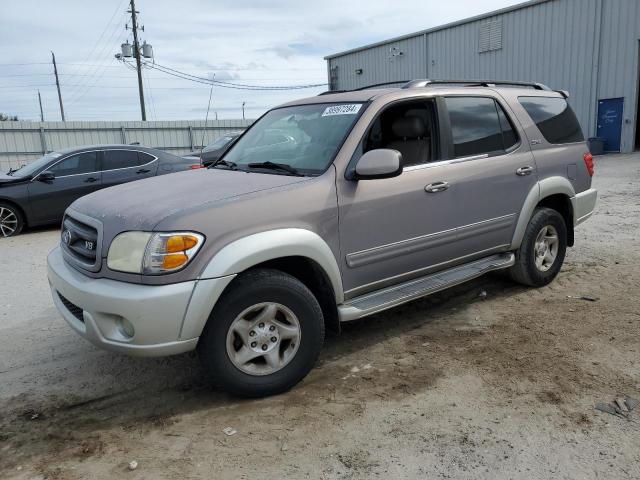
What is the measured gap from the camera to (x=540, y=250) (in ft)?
16.8

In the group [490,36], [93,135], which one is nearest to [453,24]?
[490,36]

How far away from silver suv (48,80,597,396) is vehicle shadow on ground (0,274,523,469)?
1.00ft

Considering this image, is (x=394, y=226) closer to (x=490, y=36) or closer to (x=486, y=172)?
(x=486, y=172)

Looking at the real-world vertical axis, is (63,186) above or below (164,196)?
below

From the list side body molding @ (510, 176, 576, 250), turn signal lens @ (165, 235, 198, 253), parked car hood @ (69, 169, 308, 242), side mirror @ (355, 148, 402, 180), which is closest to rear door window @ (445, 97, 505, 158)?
side body molding @ (510, 176, 576, 250)

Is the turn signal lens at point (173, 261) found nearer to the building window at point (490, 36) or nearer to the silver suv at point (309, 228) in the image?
the silver suv at point (309, 228)

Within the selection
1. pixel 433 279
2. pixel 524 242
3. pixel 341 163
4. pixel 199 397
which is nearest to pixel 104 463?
pixel 199 397

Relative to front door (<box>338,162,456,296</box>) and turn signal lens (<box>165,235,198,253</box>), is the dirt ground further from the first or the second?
turn signal lens (<box>165,235,198,253</box>)

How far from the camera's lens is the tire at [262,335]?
3045 millimetres

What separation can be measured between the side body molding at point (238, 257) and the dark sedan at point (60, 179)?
7.31m

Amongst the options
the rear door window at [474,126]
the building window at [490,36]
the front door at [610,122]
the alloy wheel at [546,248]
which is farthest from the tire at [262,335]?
the building window at [490,36]

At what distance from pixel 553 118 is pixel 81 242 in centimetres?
433

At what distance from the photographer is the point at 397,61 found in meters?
27.8

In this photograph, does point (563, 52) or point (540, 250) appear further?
point (563, 52)
